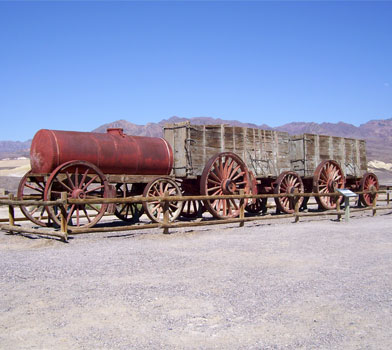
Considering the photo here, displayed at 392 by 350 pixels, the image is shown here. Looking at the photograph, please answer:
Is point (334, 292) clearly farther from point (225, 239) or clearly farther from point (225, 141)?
point (225, 141)

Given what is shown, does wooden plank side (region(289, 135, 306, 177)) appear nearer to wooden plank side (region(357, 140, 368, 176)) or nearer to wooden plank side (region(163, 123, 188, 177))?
wooden plank side (region(357, 140, 368, 176))

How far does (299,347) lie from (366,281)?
2.65 m

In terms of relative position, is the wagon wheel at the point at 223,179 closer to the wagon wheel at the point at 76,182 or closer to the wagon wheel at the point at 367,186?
the wagon wheel at the point at 76,182

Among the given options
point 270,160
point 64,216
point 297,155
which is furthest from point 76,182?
point 297,155

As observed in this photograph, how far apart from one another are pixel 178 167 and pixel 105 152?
2.37 m

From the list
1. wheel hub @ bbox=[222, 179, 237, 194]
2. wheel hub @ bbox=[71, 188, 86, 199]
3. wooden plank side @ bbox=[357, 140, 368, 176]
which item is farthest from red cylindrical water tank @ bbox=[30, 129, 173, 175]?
wooden plank side @ bbox=[357, 140, 368, 176]

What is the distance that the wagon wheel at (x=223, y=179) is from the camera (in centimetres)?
1359

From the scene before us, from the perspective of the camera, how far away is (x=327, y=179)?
59.0ft

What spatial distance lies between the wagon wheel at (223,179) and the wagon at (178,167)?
1.1 inches

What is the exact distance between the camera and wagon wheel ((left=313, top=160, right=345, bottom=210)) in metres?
17.3

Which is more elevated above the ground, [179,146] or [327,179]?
[179,146]

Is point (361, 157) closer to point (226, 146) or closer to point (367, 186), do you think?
point (367, 186)

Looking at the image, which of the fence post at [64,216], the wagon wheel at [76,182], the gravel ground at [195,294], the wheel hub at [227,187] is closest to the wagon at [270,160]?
the wheel hub at [227,187]

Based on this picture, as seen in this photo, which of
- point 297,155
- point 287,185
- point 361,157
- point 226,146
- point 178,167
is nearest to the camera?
point 178,167
